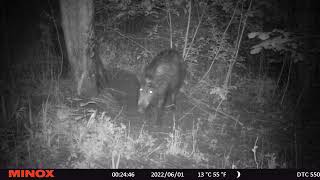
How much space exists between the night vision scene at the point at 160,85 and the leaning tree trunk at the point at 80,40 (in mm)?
21

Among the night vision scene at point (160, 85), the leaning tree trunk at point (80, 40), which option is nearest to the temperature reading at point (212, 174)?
the night vision scene at point (160, 85)

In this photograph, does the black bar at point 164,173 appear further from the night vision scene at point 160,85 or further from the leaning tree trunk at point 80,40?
the leaning tree trunk at point 80,40

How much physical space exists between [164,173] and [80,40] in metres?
3.13

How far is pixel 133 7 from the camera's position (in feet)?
21.8

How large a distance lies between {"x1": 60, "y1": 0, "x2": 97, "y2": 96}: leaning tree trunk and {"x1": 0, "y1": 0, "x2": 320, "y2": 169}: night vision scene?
21mm

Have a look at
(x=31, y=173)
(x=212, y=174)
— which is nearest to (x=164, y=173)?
(x=212, y=174)

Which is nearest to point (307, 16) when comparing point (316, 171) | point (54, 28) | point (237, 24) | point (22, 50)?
point (237, 24)

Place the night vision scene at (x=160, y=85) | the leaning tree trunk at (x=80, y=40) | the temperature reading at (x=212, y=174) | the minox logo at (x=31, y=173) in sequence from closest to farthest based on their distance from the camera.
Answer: the minox logo at (x=31, y=173), the temperature reading at (x=212, y=174), the night vision scene at (x=160, y=85), the leaning tree trunk at (x=80, y=40)

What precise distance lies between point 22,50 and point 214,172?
4.98 m

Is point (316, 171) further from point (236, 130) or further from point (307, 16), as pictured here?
point (307, 16)

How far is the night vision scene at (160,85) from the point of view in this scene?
449 centimetres

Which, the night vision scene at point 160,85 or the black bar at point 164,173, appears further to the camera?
the night vision scene at point 160,85

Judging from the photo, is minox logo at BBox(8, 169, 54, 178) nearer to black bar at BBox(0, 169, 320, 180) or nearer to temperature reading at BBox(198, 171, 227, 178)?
black bar at BBox(0, 169, 320, 180)

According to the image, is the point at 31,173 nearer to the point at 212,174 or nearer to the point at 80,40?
the point at 80,40
